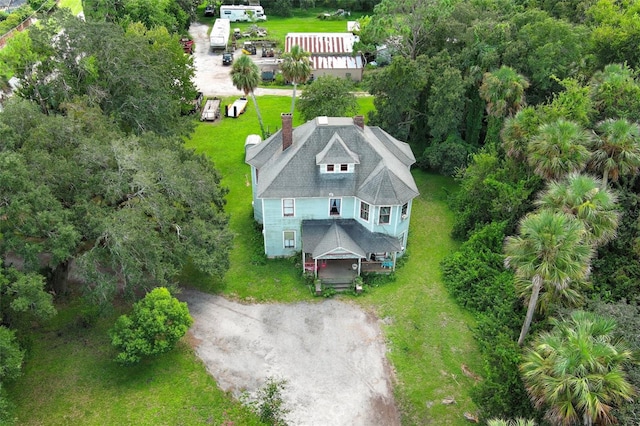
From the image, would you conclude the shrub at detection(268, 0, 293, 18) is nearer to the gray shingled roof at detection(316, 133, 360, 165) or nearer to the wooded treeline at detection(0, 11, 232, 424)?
the wooded treeline at detection(0, 11, 232, 424)

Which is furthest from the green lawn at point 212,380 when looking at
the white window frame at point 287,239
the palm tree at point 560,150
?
the palm tree at point 560,150

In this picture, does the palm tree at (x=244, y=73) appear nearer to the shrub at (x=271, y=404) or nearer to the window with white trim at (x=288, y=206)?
the window with white trim at (x=288, y=206)

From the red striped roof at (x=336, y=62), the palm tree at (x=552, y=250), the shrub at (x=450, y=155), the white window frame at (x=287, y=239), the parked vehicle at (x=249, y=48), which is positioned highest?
the palm tree at (x=552, y=250)

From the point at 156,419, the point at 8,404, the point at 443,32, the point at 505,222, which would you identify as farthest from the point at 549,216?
the point at 443,32

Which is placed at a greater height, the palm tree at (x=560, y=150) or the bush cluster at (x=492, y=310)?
the palm tree at (x=560, y=150)

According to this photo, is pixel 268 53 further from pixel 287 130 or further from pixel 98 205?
pixel 98 205

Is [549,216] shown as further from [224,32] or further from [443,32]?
[224,32]

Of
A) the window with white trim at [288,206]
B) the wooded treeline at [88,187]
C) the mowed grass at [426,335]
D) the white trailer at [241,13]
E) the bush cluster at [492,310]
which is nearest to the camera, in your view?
the bush cluster at [492,310]
